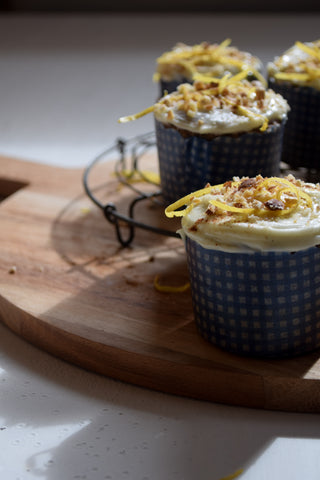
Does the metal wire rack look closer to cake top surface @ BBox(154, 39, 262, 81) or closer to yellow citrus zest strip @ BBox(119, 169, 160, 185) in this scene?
yellow citrus zest strip @ BBox(119, 169, 160, 185)

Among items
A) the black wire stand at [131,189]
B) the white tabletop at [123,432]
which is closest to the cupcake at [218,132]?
the black wire stand at [131,189]

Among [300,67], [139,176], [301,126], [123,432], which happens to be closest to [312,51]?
[300,67]

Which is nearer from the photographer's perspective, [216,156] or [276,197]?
[276,197]

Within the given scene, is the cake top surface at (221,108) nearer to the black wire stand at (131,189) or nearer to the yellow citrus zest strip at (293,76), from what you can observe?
the yellow citrus zest strip at (293,76)

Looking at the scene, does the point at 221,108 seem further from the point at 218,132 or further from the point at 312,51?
the point at 312,51

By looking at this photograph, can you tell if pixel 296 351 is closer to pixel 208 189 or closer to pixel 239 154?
pixel 208 189

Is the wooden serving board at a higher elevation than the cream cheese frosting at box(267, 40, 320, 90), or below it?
below

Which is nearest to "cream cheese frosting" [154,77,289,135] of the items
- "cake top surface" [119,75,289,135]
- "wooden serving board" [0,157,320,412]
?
"cake top surface" [119,75,289,135]
